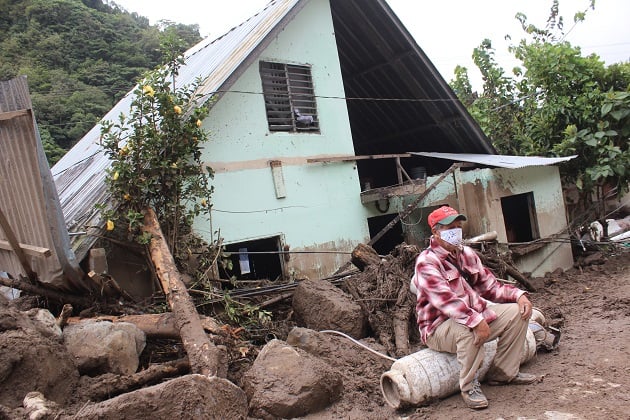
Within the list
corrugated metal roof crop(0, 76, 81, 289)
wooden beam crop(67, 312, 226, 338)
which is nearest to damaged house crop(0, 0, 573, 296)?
corrugated metal roof crop(0, 76, 81, 289)

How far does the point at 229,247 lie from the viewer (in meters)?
7.99

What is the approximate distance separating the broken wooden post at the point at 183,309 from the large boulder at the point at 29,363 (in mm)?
1019

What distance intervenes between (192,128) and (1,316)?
3.06m

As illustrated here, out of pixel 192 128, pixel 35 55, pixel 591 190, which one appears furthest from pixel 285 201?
pixel 35 55

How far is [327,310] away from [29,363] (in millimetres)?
3254

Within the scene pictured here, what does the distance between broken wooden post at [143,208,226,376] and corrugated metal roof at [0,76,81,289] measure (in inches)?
35.7

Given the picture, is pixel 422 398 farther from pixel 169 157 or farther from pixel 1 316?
pixel 169 157

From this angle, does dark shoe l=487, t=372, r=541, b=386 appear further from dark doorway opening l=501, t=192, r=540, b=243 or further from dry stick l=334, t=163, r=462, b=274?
dark doorway opening l=501, t=192, r=540, b=243

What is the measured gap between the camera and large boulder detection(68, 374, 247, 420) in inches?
123

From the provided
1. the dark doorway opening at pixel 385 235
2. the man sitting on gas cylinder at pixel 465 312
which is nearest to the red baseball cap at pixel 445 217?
the man sitting on gas cylinder at pixel 465 312

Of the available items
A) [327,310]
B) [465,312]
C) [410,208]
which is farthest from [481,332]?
[410,208]

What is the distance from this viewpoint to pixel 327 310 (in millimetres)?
5891

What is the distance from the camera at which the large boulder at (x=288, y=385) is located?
4.01 metres

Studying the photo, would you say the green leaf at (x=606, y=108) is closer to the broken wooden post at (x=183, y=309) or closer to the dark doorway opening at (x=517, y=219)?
the dark doorway opening at (x=517, y=219)
